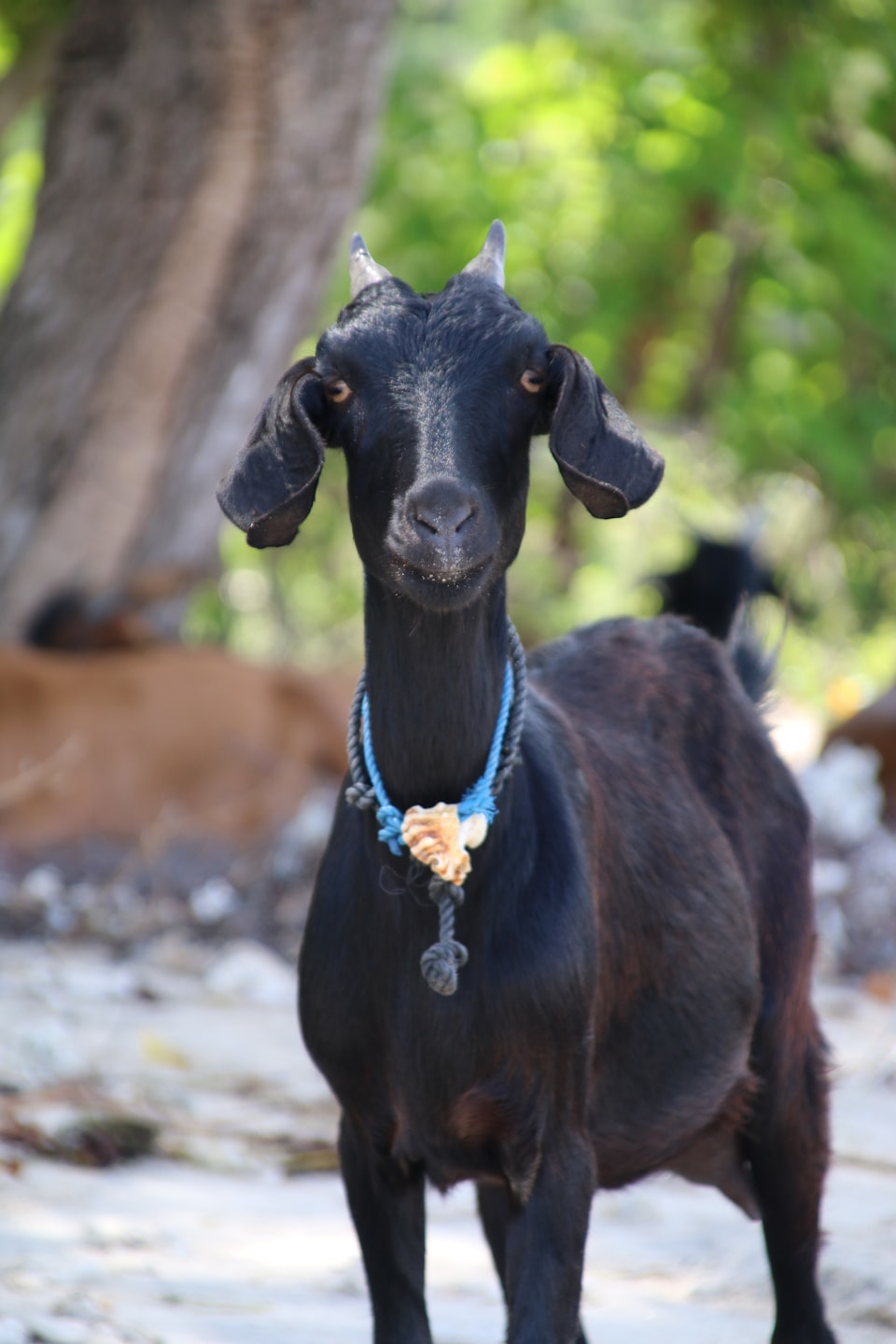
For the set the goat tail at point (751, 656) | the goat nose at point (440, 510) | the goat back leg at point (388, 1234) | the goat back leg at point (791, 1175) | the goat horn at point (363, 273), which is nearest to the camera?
the goat nose at point (440, 510)

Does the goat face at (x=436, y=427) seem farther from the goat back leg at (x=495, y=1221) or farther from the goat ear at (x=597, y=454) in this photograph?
the goat back leg at (x=495, y=1221)

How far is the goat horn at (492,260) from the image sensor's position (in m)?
A: 2.86

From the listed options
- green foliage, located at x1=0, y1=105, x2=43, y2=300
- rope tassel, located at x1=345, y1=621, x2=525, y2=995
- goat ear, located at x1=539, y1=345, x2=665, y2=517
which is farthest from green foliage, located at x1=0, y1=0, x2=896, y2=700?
goat ear, located at x1=539, y1=345, x2=665, y2=517

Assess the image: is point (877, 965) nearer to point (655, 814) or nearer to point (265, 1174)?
point (265, 1174)

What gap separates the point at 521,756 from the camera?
2.94m

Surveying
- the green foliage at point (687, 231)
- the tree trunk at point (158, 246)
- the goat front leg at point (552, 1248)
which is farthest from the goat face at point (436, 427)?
the green foliage at point (687, 231)

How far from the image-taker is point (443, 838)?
2656 mm

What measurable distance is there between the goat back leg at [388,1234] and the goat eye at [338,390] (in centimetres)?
115

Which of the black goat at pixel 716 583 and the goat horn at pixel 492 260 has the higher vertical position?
the black goat at pixel 716 583

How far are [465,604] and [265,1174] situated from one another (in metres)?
2.28

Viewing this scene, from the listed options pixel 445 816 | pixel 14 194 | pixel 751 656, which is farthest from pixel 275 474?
pixel 14 194

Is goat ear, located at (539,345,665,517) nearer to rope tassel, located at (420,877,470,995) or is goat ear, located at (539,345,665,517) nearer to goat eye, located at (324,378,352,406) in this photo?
goat eye, located at (324,378,352,406)

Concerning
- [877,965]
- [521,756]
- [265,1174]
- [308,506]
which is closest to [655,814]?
[521,756]

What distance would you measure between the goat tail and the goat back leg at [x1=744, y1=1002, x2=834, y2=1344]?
946 mm
